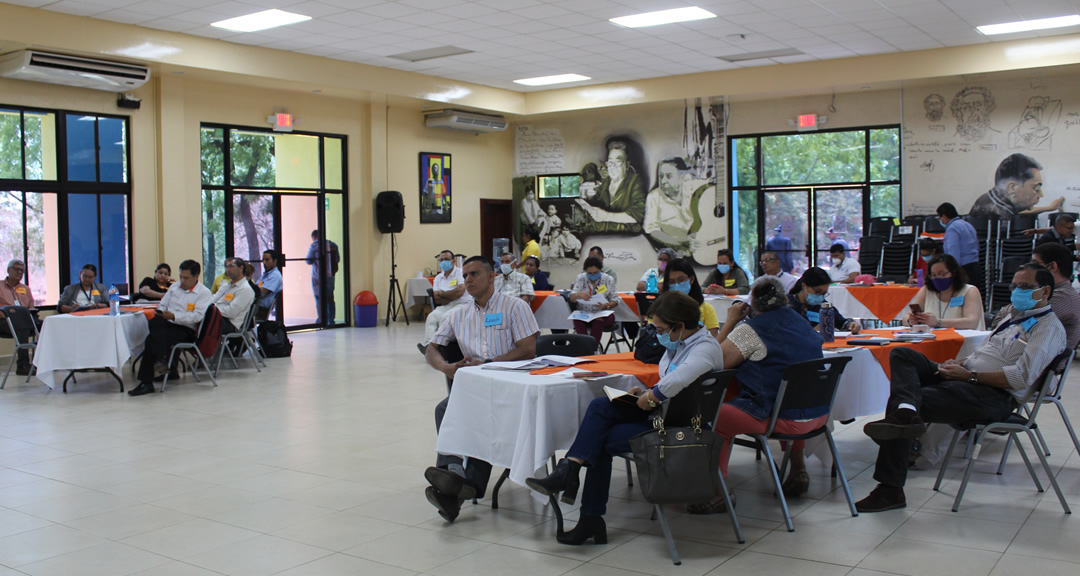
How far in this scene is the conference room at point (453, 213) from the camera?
4.13 metres

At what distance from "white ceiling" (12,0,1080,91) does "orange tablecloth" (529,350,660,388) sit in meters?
5.75

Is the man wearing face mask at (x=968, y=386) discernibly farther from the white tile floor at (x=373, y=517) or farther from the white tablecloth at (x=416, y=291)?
the white tablecloth at (x=416, y=291)

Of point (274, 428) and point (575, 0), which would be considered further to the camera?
point (575, 0)

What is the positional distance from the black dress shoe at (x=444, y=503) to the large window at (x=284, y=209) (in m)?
9.26

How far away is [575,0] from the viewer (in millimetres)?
9430

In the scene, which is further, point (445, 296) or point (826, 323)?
point (445, 296)

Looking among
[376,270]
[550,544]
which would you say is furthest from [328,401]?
[376,270]

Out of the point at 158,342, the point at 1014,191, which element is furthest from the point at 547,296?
the point at 1014,191

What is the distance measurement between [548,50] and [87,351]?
6.85m

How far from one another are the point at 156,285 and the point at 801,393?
892 centimetres

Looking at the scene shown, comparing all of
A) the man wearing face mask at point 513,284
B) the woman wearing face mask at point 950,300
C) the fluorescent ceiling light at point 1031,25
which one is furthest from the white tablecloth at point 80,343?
the fluorescent ceiling light at point 1031,25

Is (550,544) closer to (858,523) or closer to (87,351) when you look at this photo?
(858,523)

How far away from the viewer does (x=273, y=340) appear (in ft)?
34.9

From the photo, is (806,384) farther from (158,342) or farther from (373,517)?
(158,342)
